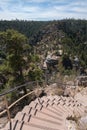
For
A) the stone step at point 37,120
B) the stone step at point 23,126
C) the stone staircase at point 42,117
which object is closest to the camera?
the stone step at point 23,126

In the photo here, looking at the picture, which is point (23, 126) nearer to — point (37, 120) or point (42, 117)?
point (37, 120)

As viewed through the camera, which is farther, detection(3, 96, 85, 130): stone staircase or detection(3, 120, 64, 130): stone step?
detection(3, 96, 85, 130): stone staircase

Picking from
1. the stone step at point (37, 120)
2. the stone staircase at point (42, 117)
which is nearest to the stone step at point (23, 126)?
the stone staircase at point (42, 117)

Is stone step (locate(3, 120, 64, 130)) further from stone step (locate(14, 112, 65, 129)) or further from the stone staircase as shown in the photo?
stone step (locate(14, 112, 65, 129))

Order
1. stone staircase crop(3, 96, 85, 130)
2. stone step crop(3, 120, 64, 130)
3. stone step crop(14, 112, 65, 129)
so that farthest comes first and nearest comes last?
stone step crop(14, 112, 65, 129)
stone staircase crop(3, 96, 85, 130)
stone step crop(3, 120, 64, 130)

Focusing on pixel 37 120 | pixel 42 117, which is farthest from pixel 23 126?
pixel 42 117

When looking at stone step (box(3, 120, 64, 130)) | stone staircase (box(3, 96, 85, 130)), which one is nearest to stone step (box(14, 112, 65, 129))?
stone staircase (box(3, 96, 85, 130))

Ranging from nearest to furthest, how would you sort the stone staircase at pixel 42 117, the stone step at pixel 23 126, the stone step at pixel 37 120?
1. the stone step at pixel 23 126
2. the stone staircase at pixel 42 117
3. the stone step at pixel 37 120

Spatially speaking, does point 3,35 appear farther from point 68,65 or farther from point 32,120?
point 68,65

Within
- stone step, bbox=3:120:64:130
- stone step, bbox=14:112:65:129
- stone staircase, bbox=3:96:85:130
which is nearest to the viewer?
stone step, bbox=3:120:64:130

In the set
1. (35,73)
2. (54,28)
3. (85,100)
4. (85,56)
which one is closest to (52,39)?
(54,28)

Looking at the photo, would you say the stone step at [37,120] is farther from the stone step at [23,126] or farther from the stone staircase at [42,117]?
the stone step at [23,126]
